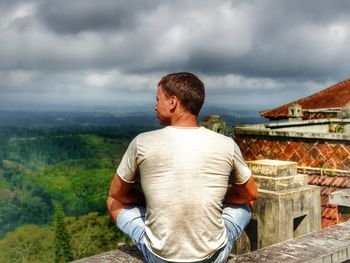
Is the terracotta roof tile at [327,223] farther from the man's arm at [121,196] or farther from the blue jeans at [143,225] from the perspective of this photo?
the man's arm at [121,196]

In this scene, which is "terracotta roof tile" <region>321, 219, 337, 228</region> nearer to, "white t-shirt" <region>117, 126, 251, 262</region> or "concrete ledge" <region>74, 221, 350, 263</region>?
"concrete ledge" <region>74, 221, 350, 263</region>

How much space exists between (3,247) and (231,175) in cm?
7010

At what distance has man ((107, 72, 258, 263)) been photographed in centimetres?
269

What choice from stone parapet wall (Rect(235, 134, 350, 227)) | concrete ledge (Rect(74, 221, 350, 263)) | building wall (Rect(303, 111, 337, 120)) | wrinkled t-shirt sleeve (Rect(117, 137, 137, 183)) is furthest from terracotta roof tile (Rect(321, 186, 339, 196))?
building wall (Rect(303, 111, 337, 120))

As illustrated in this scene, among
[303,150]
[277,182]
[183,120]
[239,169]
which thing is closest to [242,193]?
[239,169]

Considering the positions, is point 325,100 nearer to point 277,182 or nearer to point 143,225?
point 277,182

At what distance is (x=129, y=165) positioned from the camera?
2781 mm

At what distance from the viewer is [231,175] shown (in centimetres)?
297

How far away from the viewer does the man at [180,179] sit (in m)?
2.69

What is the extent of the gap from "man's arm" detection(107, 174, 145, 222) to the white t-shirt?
0.10 metres

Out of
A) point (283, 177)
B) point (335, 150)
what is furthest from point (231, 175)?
point (335, 150)

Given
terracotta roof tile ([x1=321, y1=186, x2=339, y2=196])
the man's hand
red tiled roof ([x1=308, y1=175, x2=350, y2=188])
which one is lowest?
terracotta roof tile ([x1=321, y1=186, x2=339, y2=196])

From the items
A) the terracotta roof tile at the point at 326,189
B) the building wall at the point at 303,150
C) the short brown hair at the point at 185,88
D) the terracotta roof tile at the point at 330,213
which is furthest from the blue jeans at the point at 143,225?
the building wall at the point at 303,150

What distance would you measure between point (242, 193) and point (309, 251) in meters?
0.52
